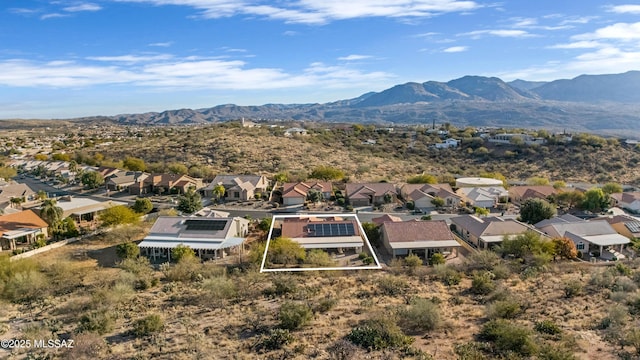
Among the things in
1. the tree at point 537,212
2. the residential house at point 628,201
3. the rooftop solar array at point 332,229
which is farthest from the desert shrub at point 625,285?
the residential house at point 628,201

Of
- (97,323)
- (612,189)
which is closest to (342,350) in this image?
(97,323)

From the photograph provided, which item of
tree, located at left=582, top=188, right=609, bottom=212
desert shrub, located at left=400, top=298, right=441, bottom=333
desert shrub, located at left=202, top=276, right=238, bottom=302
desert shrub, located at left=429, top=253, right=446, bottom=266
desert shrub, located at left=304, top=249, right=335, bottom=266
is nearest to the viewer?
desert shrub, located at left=400, top=298, right=441, bottom=333

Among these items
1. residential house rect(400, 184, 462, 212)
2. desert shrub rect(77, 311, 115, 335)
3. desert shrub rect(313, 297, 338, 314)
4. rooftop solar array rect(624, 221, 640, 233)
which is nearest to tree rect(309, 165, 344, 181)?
residential house rect(400, 184, 462, 212)

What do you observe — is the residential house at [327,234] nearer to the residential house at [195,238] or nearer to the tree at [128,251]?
A: the residential house at [195,238]

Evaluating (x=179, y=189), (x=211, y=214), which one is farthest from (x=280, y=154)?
(x=211, y=214)

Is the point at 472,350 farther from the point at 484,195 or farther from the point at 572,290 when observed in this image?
the point at 484,195

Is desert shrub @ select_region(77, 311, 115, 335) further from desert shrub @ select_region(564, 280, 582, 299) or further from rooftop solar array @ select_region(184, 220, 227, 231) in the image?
desert shrub @ select_region(564, 280, 582, 299)
